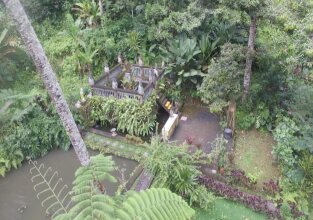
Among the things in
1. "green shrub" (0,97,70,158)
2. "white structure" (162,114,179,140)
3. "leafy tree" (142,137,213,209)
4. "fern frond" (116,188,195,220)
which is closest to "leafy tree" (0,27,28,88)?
"green shrub" (0,97,70,158)

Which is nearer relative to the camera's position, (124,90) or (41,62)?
(41,62)

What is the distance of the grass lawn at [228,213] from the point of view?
7.45 meters

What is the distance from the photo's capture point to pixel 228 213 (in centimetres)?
757

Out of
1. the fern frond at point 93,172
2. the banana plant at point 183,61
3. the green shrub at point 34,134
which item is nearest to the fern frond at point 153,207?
the fern frond at point 93,172

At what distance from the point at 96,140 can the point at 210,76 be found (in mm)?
4538

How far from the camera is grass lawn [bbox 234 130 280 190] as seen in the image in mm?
8664

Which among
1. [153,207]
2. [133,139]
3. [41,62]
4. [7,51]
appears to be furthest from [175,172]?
[7,51]

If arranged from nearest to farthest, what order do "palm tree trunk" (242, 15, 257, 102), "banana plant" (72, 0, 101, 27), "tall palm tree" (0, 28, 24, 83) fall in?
"palm tree trunk" (242, 15, 257, 102) → "tall palm tree" (0, 28, 24, 83) → "banana plant" (72, 0, 101, 27)

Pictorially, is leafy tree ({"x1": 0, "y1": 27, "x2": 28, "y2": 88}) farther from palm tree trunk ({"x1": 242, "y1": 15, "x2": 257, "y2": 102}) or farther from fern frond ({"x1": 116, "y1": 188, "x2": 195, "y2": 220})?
fern frond ({"x1": 116, "y1": 188, "x2": 195, "y2": 220})

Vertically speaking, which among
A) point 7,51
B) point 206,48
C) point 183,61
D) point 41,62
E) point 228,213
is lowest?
point 228,213

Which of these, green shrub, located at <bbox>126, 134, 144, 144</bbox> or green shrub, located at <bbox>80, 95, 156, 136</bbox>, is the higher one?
green shrub, located at <bbox>80, 95, 156, 136</bbox>

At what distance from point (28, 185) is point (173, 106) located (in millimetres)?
5748

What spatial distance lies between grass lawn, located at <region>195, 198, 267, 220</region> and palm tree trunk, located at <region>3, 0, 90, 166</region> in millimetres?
3671

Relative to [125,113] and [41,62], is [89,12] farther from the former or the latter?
[41,62]
